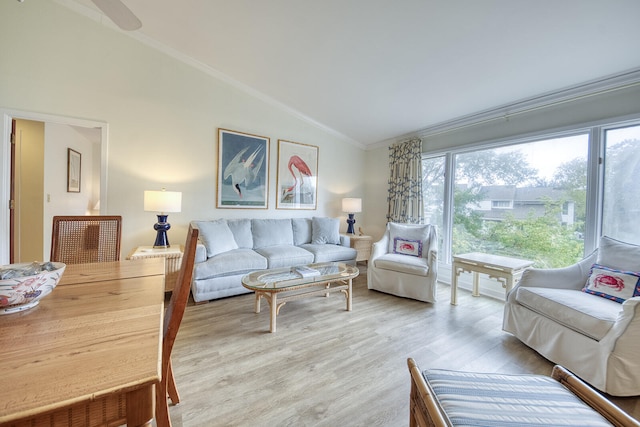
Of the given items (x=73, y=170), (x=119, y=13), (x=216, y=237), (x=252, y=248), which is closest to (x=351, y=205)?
(x=252, y=248)

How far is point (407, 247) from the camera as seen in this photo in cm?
330

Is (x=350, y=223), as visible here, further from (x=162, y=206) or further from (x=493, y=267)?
(x=162, y=206)

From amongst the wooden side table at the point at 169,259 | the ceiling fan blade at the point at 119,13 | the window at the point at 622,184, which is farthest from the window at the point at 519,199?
the ceiling fan blade at the point at 119,13

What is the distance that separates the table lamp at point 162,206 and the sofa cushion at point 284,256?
3.64 feet

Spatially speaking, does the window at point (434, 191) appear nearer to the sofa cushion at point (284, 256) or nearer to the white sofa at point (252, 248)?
the white sofa at point (252, 248)

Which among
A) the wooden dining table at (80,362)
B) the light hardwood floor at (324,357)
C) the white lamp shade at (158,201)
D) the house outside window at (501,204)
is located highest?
the house outside window at (501,204)

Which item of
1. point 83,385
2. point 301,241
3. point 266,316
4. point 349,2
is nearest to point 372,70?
point 349,2

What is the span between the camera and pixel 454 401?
865mm

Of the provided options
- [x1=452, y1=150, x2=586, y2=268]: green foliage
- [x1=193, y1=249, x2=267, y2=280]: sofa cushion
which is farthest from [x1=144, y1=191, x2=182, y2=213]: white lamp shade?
[x1=452, y1=150, x2=586, y2=268]: green foliage

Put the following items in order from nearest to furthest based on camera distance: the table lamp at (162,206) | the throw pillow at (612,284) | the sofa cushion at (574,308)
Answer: the sofa cushion at (574,308), the throw pillow at (612,284), the table lamp at (162,206)

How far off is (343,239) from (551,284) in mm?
2512

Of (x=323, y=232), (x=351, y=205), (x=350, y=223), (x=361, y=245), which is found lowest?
(x=361, y=245)

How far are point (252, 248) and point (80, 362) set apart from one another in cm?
293

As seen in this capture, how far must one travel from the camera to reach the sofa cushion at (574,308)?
61.7 inches
